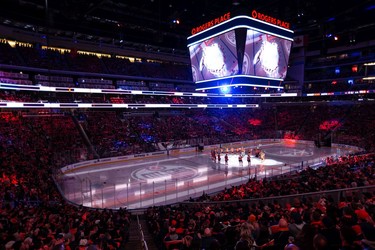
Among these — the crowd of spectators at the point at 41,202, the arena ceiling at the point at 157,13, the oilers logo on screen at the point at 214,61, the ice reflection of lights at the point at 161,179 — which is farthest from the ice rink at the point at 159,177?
the arena ceiling at the point at 157,13

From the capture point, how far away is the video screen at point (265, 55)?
20641mm

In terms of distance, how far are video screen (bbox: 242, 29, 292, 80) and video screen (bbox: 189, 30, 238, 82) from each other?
1053 mm

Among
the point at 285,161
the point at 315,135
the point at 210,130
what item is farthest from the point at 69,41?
the point at 315,135

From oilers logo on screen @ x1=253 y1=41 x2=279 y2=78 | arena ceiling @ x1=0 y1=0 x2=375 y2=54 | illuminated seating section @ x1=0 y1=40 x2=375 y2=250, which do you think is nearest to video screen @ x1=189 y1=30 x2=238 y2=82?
oilers logo on screen @ x1=253 y1=41 x2=279 y2=78

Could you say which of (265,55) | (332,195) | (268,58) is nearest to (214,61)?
(265,55)

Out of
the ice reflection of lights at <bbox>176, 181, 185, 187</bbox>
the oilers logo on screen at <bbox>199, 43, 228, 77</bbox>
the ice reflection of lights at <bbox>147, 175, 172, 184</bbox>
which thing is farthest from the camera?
the ice reflection of lights at <bbox>147, 175, 172, 184</bbox>

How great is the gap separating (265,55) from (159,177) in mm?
13681

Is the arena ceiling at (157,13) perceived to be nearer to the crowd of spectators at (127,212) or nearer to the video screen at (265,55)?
the video screen at (265,55)

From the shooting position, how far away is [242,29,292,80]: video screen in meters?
20.6

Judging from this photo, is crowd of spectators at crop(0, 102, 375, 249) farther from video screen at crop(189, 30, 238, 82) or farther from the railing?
video screen at crop(189, 30, 238, 82)

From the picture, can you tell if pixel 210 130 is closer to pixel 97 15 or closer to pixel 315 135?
pixel 315 135

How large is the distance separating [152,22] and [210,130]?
20.6m

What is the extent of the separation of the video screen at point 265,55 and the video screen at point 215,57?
105 cm

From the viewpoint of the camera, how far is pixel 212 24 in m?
22.2
